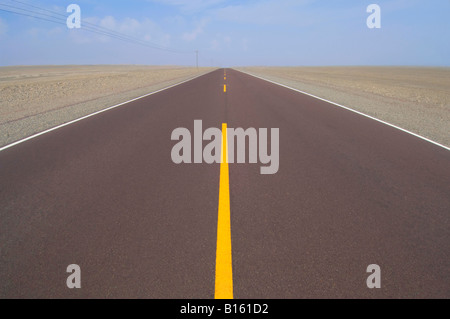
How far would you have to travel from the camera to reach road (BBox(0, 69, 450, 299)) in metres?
2.38

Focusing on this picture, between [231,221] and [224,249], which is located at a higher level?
[231,221]

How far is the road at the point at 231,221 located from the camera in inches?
93.6

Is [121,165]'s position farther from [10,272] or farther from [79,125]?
[79,125]

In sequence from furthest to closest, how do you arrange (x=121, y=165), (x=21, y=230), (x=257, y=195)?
(x=121, y=165)
(x=257, y=195)
(x=21, y=230)

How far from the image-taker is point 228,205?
12.0 ft

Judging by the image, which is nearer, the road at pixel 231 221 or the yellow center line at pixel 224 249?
the yellow center line at pixel 224 249

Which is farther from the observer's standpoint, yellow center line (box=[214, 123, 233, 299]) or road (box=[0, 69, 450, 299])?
road (box=[0, 69, 450, 299])

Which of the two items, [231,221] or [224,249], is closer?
[224,249]

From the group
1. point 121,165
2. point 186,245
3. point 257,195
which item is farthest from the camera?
point 121,165

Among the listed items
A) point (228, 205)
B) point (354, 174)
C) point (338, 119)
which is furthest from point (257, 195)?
point (338, 119)

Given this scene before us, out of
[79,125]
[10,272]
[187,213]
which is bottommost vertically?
[10,272]

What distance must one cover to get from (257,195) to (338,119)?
642cm

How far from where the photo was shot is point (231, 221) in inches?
129
